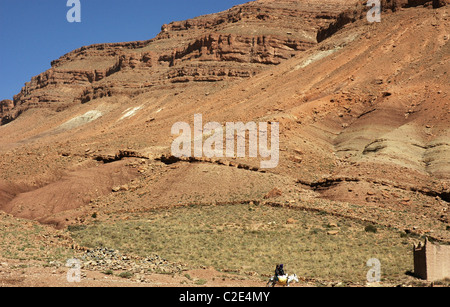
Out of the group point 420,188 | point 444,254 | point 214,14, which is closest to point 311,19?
point 214,14

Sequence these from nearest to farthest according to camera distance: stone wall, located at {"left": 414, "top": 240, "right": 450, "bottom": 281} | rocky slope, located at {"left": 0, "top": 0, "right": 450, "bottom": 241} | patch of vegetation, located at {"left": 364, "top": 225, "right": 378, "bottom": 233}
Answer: stone wall, located at {"left": 414, "top": 240, "right": 450, "bottom": 281}
patch of vegetation, located at {"left": 364, "top": 225, "right": 378, "bottom": 233}
rocky slope, located at {"left": 0, "top": 0, "right": 450, "bottom": 241}

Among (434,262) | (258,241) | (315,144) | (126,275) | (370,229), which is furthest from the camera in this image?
(315,144)

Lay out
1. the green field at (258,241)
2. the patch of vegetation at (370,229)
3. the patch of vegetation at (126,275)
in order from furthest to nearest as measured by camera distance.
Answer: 1. the patch of vegetation at (370,229)
2. the green field at (258,241)
3. the patch of vegetation at (126,275)

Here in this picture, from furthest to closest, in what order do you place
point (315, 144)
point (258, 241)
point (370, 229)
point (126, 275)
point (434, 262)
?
→ point (315, 144), point (370, 229), point (258, 241), point (434, 262), point (126, 275)

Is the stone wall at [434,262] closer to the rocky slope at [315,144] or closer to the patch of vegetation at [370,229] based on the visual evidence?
the patch of vegetation at [370,229]

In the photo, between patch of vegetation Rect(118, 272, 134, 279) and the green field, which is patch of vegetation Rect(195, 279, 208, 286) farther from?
the green field

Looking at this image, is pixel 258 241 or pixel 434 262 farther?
pixel 258 241

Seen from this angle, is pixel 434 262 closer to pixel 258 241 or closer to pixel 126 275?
pixel 258 241

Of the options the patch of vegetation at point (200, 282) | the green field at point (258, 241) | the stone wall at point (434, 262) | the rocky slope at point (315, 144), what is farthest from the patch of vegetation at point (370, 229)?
the patch of vegetation at point (200, 282)

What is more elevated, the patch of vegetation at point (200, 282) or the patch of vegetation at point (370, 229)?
the patch of vegetation at point (370, 229)

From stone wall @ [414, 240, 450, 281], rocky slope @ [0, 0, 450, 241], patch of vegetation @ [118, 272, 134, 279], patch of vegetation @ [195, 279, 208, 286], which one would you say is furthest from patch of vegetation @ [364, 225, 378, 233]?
patch of vegetation @ [118, 272, 134, 279]

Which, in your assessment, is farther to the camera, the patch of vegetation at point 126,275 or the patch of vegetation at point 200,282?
the patch of vegetation at point 126,275

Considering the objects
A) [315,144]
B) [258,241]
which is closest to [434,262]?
[258,241]

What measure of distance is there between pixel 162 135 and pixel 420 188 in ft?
78.3
